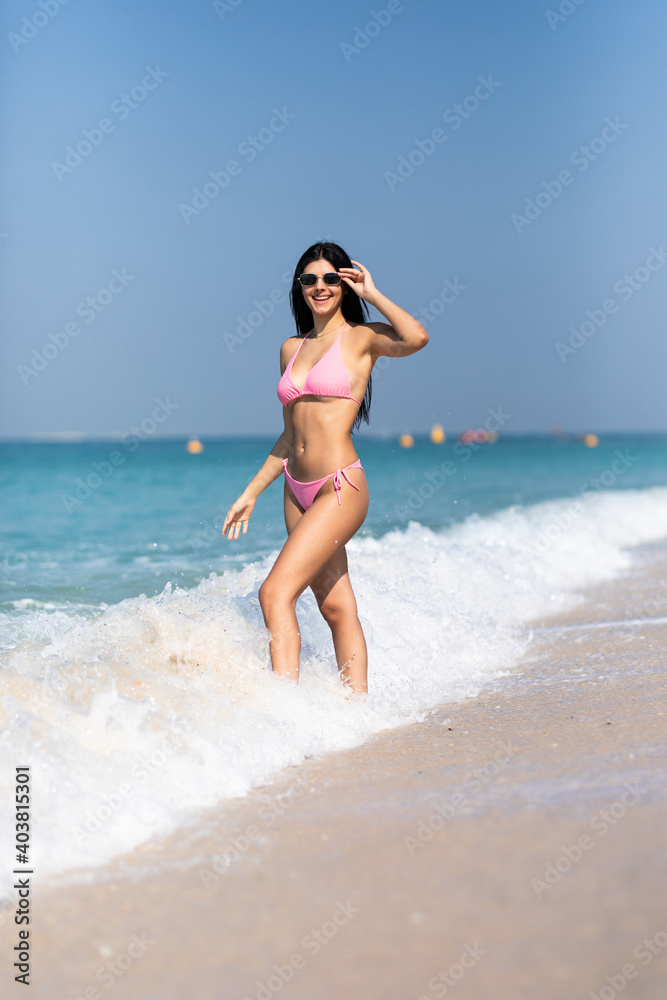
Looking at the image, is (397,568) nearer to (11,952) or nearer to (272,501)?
(11,952)

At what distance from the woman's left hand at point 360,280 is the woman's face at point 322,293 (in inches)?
2.8

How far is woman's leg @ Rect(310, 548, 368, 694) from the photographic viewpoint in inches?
157

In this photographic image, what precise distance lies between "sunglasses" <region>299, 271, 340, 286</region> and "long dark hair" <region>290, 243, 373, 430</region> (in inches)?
2.5

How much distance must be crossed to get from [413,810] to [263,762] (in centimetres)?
70

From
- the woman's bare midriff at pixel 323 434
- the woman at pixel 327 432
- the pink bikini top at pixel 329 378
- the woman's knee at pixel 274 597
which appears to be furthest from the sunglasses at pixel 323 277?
the woman's knee at pixel 274 597

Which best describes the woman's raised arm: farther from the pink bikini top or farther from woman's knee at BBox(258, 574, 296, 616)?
woman's knee at BBox(258, 574, 296, 616)

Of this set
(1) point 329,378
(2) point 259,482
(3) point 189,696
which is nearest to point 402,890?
(3) point 189,696

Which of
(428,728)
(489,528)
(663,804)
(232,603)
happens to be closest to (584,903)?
(663,804)

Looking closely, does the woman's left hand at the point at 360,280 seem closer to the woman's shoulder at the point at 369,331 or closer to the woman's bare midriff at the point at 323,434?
the woman's shoulder at the point at 369,331

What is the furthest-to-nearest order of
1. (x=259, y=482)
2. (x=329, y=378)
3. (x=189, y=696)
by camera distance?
(x=259, y=482), (x=329, y=378), (x=189, y=696)

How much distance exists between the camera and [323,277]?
3877mm

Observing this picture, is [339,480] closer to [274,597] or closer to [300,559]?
[300,559]

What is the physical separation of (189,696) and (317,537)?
84 cm

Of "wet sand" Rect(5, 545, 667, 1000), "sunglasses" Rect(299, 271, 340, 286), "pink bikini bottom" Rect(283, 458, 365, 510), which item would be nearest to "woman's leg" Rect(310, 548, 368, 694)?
"pink bikini bottom" Rect(283, 458, 365, 510)
